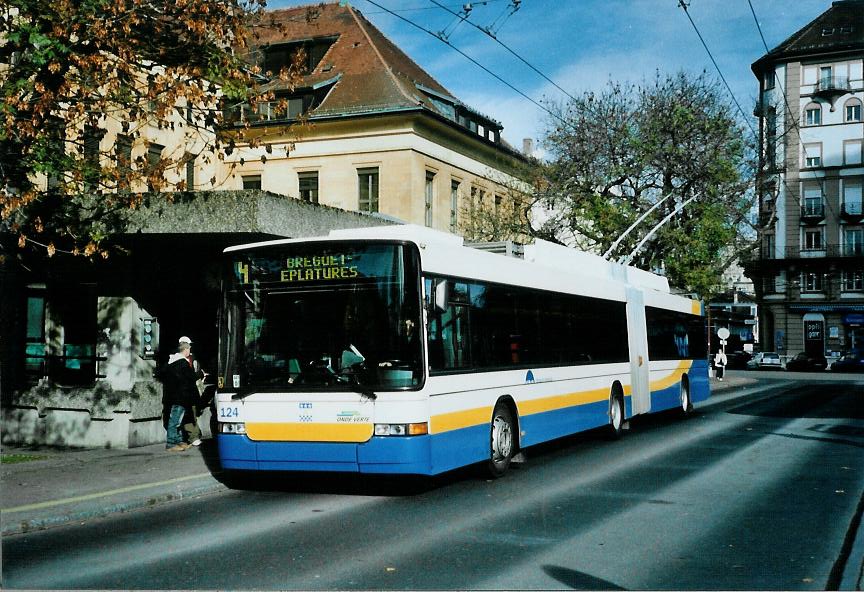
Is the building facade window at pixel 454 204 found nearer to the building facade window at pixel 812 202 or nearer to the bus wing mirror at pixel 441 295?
the bus wing mirror at pixel 441 295

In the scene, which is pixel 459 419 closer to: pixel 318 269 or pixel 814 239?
pixel 318 269

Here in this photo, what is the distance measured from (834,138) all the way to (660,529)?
74.4 m

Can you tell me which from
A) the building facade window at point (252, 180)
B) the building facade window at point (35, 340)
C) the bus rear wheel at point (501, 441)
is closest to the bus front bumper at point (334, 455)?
the bus rear wheel at point (501, 441)

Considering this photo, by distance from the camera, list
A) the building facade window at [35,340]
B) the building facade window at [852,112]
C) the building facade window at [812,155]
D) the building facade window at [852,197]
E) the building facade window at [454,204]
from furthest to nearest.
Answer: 1. the building facade window at [812,155]
2. the building facade window at [852,197]
3. the building facade window at [852,112]
4. the building facade window at [454,204]
5. the building facade window at [35,340]

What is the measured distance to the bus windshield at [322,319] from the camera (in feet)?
34.9

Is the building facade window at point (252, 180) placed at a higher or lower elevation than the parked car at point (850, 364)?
higher

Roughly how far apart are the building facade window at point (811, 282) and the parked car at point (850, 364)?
7.71 meters

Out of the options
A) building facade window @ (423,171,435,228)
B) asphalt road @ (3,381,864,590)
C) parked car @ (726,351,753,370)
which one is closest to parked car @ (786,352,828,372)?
parked car @ (726,351,753,370)

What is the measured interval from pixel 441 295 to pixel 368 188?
30.9 m

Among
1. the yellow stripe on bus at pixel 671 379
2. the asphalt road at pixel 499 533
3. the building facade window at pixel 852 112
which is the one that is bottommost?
the asphalt road at pixel 499 533

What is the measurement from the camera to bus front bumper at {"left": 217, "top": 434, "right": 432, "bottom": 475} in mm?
10502

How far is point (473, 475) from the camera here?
13.0m

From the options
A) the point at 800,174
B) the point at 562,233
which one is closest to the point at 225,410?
the point at 562,233

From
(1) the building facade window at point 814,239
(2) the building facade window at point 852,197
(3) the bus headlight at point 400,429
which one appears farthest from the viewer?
(1) the building facade window at point 814,239
